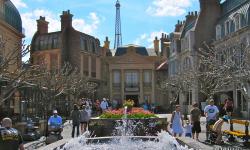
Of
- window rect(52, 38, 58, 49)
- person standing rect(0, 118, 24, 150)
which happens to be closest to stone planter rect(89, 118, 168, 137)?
person standing rect(0, 118, 24, 150)


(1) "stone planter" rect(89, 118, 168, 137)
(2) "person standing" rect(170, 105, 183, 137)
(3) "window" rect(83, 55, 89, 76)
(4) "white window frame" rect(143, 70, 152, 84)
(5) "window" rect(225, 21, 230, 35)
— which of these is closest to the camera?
(2) "person standing" rect(170, 105, 183, 137)

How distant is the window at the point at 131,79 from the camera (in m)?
83.4

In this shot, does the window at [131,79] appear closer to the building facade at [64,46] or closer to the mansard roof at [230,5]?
the building facade at [64,46]

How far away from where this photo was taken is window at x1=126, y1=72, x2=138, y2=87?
83438mm

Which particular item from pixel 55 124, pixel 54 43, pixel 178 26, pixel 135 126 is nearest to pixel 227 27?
pixel 178 26

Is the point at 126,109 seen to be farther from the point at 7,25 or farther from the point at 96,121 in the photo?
the point at 7,25

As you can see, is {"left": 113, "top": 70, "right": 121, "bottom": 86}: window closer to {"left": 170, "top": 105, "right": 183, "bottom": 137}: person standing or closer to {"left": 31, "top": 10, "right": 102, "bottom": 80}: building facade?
{"left": 31, "top": 10, "right": 102, "bottom": 80}: building facade

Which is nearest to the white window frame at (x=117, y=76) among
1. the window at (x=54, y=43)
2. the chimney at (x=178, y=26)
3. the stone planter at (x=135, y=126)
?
the chimney at (x=178, y=26)

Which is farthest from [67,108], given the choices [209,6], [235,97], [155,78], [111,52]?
[111,52]

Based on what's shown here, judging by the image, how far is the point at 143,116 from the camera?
24859mm

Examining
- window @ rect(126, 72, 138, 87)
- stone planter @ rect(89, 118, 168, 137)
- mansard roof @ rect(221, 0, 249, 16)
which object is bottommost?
stone planter @ rect(89, 118, 168, 137)

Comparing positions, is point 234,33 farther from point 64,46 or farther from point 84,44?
point 84,44

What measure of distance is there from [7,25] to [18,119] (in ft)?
64.3

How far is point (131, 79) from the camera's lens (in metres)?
83.8
